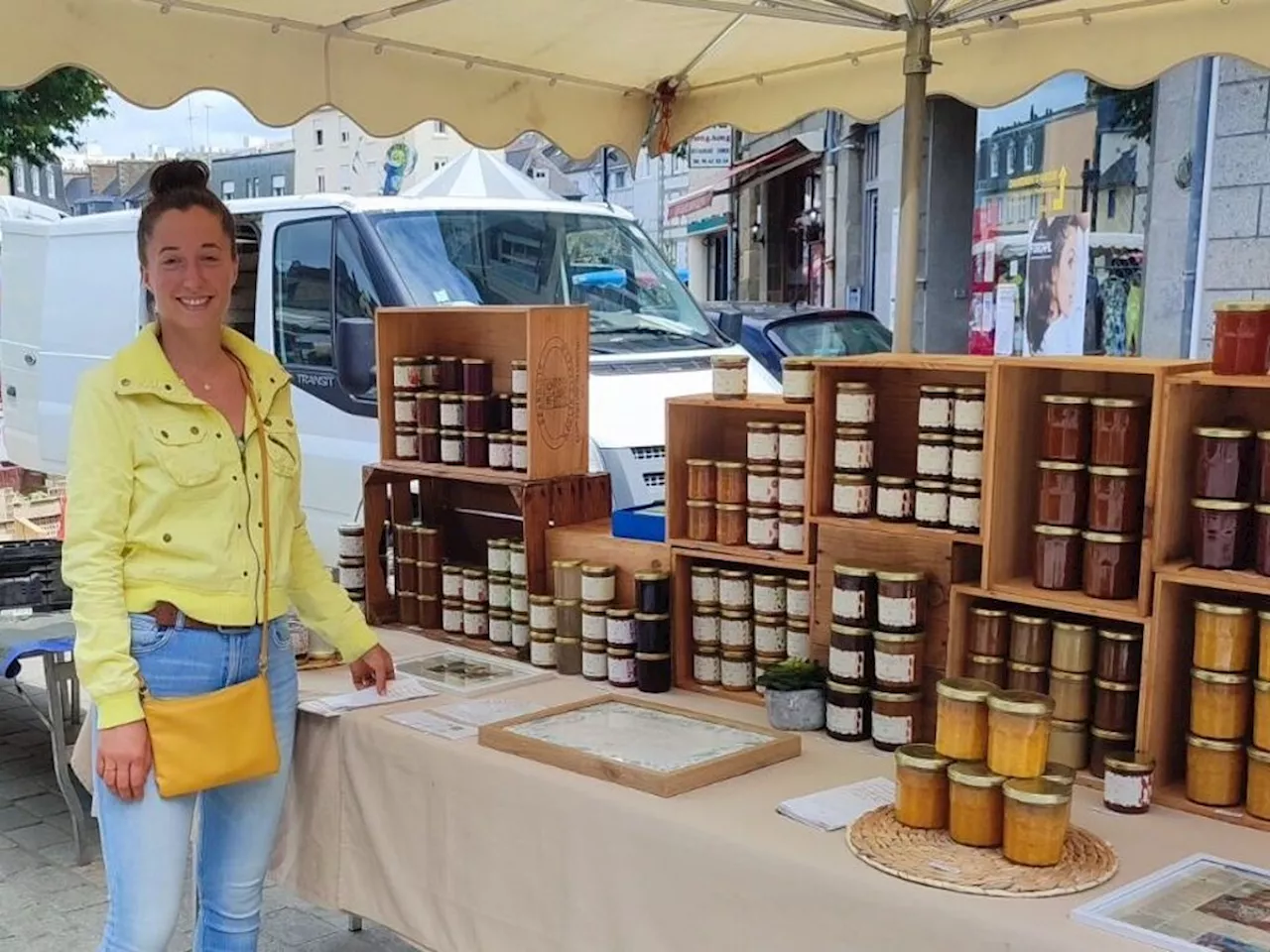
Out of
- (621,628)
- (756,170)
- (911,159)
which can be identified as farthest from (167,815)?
(756,170)

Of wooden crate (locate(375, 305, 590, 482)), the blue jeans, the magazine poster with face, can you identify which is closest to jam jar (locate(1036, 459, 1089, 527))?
wooden crate (locate(375, 305, 590, 482))

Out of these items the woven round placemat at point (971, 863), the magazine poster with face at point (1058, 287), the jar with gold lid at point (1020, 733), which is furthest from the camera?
the magazine poster with face at point (1058, 287)

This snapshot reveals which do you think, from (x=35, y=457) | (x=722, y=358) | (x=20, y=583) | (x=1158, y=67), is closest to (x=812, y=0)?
(x=1158, y=67)

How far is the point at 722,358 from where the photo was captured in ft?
9.23

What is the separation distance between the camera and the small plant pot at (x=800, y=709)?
8.36ft

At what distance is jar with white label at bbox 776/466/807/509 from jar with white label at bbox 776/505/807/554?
1 cm

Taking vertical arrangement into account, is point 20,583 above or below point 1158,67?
below

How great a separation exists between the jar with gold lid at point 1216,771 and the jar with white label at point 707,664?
1049 mm

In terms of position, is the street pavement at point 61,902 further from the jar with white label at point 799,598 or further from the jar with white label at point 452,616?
the jar with white label at point 799,598

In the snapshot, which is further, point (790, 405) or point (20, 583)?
point (20, 583)

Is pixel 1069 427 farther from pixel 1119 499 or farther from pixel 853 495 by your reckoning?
pixel 853 495

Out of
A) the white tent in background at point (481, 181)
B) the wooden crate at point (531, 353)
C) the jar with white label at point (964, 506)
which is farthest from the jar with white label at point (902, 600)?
the white tent in background at point (481, 181)

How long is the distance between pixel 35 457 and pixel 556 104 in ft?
19.1

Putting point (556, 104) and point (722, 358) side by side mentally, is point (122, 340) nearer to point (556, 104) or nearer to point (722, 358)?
point (556, 104)
